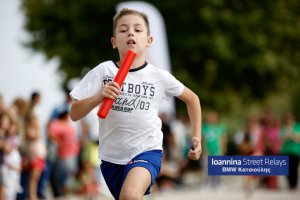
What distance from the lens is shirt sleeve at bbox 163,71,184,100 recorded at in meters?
5.95

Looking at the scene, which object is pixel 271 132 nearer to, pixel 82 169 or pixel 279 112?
pixel 82 169

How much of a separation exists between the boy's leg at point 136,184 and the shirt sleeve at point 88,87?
2.17ft

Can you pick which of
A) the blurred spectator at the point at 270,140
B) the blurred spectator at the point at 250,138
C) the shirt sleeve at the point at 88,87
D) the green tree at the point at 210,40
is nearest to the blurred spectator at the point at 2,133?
the shirt sleeve at the point at 88,87

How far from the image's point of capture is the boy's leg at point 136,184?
531 centimetres

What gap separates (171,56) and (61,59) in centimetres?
458

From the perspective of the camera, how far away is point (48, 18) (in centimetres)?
3156

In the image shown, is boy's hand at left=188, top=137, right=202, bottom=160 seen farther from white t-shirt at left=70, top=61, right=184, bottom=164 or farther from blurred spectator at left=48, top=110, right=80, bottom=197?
blurred spectator at left=48, top=110, right=80, bottom=197

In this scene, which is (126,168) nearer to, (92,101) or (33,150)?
(92,101)

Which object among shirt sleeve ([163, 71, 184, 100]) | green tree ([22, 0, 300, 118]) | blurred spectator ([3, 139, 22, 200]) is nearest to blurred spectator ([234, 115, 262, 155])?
blurred spectator ([3, 139, 22, 200])

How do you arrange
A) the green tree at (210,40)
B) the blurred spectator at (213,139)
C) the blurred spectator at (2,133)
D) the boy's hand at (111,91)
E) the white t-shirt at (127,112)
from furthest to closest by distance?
the green tree at (210,40) → the blurred spectator at (213,139) → the blurred spectator at (2,133) → the white t-shirt at (127,112) → the boy's hand at (111,91)

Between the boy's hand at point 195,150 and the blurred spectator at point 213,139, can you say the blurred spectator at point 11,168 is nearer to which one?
the boy's hand at point 195,150

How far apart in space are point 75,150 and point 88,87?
23.6ft

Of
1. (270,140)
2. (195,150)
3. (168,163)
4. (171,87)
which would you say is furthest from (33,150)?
(270,140)

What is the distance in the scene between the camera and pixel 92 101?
207 inches
